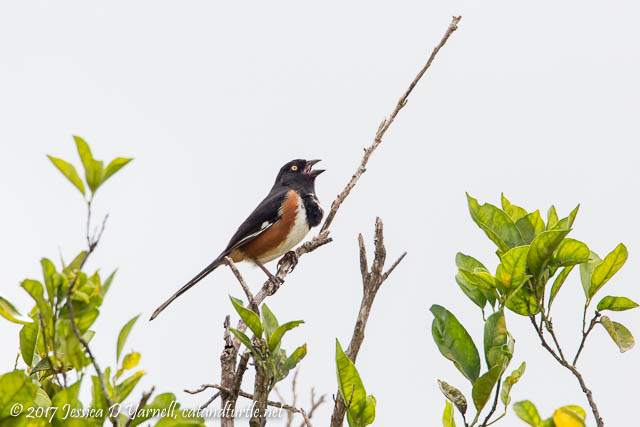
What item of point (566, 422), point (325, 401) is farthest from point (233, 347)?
point (566, 422)

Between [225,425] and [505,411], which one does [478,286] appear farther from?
[225,425]

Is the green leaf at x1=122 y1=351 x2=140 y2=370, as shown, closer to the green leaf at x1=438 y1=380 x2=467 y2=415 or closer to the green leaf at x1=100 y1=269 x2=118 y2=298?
the green leaf at x1=100 y1=269 x2=118 y2=298

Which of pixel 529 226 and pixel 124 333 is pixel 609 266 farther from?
pixel 124 333

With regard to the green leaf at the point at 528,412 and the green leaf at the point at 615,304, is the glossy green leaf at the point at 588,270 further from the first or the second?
the green leaf at the point at 528,412

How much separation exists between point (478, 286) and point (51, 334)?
3.93 ft

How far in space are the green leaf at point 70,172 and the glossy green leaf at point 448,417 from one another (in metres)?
1.16

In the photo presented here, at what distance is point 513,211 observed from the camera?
264cm

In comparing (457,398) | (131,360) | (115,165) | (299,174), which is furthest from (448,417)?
(299,174)

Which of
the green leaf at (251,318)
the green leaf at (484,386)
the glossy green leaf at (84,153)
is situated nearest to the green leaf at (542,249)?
the green leaf at (484,386)

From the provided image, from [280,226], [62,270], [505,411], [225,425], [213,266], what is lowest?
[225,425]

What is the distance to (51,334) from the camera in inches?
71.5

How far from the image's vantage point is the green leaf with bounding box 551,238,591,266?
2271 mm

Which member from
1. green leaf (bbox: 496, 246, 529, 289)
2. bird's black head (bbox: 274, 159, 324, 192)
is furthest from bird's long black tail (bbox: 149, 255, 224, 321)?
green leaf (bbox: 496, 246, 529, 289)

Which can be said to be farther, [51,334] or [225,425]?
[225,425]
